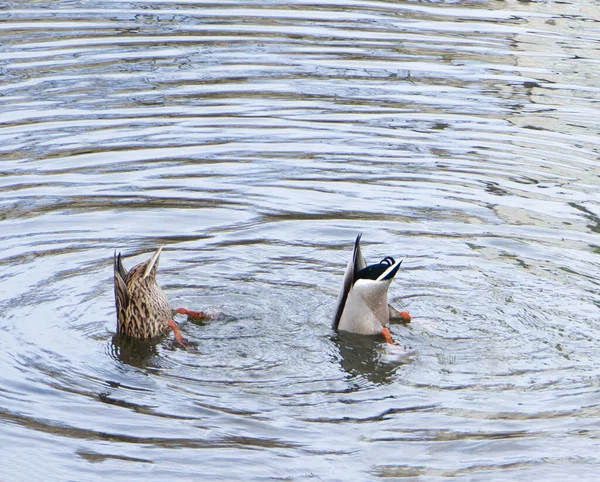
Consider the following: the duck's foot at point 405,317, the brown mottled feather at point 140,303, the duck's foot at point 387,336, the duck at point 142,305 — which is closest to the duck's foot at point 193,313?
the duck at point 142,305

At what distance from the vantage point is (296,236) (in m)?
9.18

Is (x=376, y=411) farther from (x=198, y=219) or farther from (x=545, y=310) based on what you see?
(x=198, y=219)

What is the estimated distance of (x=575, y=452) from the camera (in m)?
6.07

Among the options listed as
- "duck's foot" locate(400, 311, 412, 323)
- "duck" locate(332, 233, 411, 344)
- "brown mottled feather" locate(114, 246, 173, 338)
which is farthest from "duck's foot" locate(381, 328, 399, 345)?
"brown mottled feather" locate(114, 246, 173, 338)

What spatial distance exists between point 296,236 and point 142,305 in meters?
1.87

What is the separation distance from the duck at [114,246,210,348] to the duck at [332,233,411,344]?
3.20 feet

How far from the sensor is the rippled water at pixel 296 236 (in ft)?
20.6

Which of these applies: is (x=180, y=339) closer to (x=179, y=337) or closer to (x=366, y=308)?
(x=179, y=337)

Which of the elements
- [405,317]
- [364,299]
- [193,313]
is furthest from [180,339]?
[405,317]

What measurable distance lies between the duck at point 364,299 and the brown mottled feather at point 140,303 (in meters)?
1.20

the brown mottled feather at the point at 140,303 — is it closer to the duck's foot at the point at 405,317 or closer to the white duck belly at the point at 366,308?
the white duck belly at the point at 366,308

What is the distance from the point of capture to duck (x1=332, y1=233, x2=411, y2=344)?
297 inches

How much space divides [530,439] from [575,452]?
25cm

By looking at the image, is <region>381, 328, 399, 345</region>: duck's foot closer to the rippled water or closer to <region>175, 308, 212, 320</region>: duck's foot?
the rippled water
